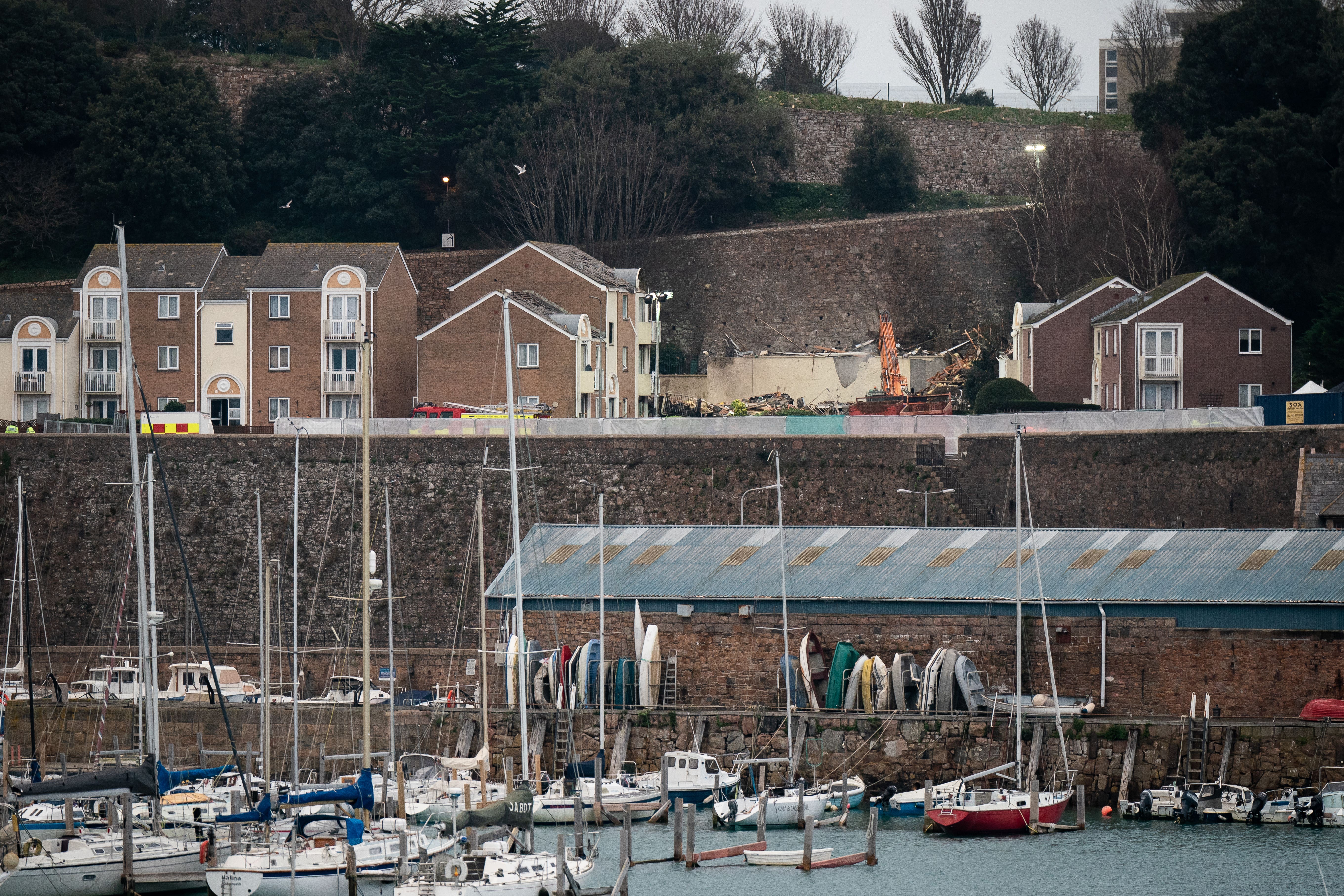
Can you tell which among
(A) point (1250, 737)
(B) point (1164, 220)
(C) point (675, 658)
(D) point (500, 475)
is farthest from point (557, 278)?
(A) point (1250, 737)

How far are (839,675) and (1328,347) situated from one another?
74.0 ft

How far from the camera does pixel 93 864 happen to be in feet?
94.6

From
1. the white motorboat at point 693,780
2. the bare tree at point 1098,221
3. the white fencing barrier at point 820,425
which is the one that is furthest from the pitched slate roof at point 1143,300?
the white motorboat at point 693,780

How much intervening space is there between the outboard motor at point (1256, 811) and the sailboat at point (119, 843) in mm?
Result: 16921

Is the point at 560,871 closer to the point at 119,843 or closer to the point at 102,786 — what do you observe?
the point at 119,843

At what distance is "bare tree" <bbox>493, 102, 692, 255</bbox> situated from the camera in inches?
2830

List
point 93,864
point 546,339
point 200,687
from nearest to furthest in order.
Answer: point 93,864 → point 200,687 → point 546,339

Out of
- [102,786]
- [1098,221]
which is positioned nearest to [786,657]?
[102,786]

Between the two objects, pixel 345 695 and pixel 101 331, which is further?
pixel 101 331

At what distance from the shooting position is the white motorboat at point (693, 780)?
35.9 meters

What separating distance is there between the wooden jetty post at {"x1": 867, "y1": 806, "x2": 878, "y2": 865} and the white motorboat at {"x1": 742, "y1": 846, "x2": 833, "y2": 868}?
2.45 feet

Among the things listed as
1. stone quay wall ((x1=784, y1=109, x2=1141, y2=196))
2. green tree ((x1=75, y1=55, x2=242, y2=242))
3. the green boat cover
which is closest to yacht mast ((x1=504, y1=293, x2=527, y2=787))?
the green boat cover

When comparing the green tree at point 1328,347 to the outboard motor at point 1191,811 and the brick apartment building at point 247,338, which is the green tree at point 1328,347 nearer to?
the outboard motor at point 1191,811

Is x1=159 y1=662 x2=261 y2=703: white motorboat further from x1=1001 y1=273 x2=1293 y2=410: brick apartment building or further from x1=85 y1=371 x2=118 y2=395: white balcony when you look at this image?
x1=1001 y1=273 x2=1293 y2=410: brick apartment building
